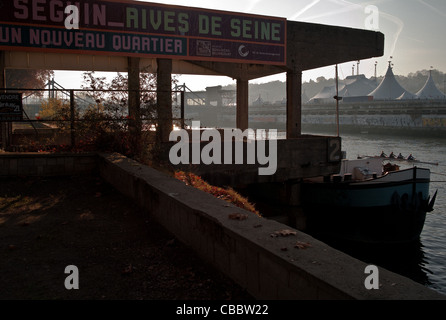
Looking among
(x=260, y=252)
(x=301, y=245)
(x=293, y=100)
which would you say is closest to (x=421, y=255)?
(x=293, y=100)

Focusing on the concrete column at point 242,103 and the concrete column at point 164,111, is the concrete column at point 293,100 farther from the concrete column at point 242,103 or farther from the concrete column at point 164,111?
the concrete column at point 164,111

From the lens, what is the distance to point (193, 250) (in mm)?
5316

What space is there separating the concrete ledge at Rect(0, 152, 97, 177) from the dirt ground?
7.17ft

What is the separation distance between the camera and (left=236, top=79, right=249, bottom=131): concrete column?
2716 centimetres

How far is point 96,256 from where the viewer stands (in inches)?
207

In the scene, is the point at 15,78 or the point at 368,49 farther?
the point at 15,78

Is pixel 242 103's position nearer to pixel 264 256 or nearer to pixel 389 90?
pixel 264 256

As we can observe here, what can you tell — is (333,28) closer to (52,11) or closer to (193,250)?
(52,11)

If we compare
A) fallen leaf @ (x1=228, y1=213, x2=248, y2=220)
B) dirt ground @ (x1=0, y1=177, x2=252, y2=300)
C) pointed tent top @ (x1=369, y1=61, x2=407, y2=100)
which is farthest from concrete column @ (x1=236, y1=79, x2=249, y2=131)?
pointed tent top @ (x1=369, y1=61, x2=407, y2=100)

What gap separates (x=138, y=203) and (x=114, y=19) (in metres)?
12.9

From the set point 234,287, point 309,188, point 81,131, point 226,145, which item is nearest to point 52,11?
point 81,131

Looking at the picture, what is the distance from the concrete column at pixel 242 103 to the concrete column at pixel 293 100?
15.3ft

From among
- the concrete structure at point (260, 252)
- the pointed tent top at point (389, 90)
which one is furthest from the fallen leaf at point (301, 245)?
the pointed tent top at point (389, 90)
